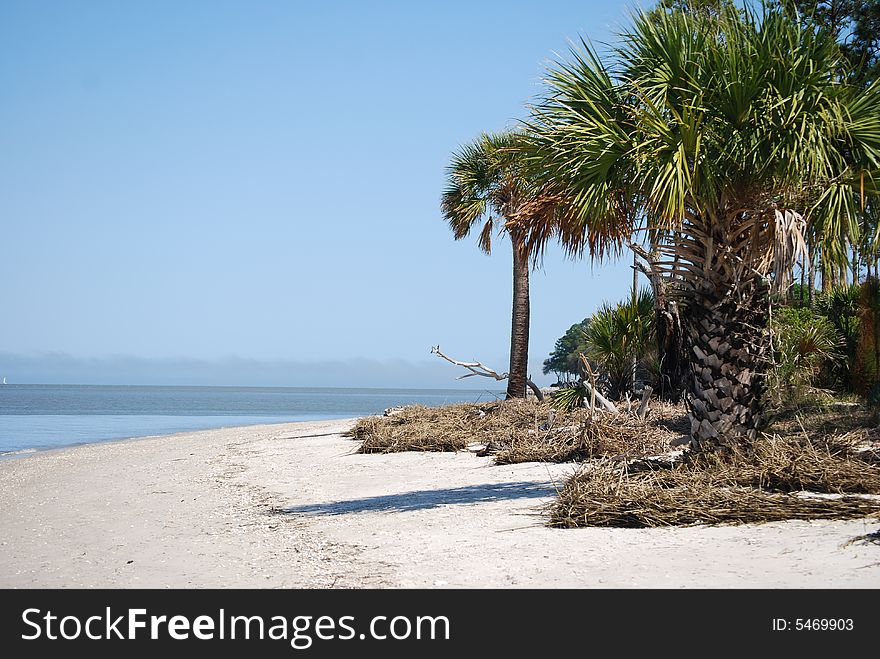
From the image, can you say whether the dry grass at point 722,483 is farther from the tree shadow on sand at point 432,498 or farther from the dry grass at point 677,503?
the tree shadow on sand at point 432,498

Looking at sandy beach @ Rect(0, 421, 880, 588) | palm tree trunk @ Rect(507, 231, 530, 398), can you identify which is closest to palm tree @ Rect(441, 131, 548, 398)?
palm tree trunk @ Rect(507, 231, 530, 398)

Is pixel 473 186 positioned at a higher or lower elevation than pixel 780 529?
higher

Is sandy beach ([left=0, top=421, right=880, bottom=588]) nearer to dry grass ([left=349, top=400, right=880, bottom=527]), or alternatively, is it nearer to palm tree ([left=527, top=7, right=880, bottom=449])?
dry grass ([left=349, top=400, right=880, bottom=527])

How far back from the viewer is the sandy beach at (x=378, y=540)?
6035mm

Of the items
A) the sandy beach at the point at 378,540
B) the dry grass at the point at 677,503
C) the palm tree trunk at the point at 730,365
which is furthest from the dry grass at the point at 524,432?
the dry grass at the point at 677,503

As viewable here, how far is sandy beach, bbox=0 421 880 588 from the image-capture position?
6.04 meters

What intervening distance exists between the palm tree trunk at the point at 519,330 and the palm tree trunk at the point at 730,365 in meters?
15.7

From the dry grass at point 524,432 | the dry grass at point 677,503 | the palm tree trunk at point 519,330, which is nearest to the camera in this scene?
the dry grass at point 677,503

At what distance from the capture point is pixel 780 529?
22.5 ft

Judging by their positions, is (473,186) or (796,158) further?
(473,186)

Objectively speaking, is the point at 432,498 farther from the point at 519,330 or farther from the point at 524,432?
the point at 519,330
